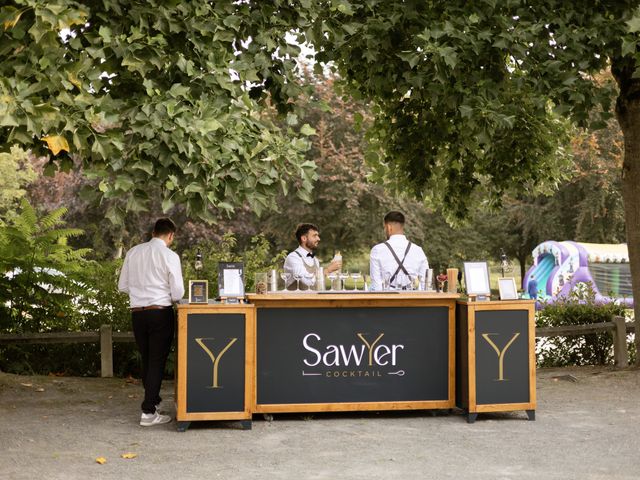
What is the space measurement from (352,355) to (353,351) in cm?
4

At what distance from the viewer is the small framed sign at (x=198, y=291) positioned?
30.2 ft

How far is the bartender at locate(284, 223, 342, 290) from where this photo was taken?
10.2 m

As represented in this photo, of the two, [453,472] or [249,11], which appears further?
[249,11]

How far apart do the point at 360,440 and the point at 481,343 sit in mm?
1747

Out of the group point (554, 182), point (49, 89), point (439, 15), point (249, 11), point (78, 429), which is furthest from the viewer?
point (554, 182)

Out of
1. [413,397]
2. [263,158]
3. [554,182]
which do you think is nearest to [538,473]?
[413,397]

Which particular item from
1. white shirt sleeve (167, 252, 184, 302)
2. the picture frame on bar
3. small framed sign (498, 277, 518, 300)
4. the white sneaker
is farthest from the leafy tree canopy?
the white sneaker

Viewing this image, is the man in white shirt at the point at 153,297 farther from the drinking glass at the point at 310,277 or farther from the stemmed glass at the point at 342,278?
the stemmed glass at the point at 342,278

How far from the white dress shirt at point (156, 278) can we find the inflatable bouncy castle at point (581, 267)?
69.2 feet

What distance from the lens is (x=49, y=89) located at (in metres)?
6.20

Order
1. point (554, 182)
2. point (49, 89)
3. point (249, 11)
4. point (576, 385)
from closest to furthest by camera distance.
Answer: point (49, 89) → point (249, 11) → point (576, 385) → point (554, 182)

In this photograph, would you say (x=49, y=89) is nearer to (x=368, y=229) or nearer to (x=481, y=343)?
(x=481, y=343)

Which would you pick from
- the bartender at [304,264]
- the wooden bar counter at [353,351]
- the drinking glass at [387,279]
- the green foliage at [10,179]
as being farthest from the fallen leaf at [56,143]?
the green foliage at [10,179]

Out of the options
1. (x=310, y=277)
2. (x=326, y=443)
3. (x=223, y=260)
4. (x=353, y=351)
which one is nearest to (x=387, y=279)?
(x=310, y=277)
